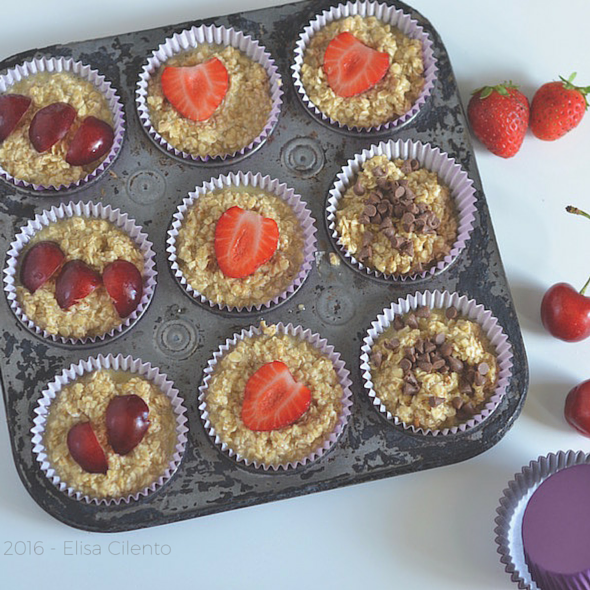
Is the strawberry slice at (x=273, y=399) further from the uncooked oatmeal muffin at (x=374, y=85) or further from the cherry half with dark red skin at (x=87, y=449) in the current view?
the uncooked oatmeal muffin at (x=374, y=85)

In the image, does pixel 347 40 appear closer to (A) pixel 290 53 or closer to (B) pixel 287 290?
(A) pixel 290 53

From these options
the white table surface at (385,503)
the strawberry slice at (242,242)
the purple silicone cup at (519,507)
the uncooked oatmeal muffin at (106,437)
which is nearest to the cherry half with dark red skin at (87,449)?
the uncooked oatmeal muffin at (106,437)

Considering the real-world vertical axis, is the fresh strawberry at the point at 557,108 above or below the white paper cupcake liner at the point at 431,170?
above

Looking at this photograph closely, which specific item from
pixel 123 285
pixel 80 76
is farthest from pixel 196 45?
pixel 123 285

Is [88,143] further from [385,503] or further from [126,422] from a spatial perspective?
[385,503]

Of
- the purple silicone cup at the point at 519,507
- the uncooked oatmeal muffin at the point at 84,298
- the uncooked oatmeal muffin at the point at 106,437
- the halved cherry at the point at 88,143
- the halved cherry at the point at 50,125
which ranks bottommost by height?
the purple silicone cup at the point at 519,507

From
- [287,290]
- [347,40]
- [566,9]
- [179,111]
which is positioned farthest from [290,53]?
[566,9]

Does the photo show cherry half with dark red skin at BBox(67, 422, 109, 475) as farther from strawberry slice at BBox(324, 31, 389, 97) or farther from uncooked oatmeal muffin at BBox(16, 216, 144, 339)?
strawberry slice at BBox(324, 31, 389, 97)

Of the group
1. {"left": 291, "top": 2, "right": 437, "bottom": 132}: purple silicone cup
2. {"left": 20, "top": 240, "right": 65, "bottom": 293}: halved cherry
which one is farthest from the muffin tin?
{"left": 20, "top": 240, "right": 65, "bottom": 293}: halved cherry
